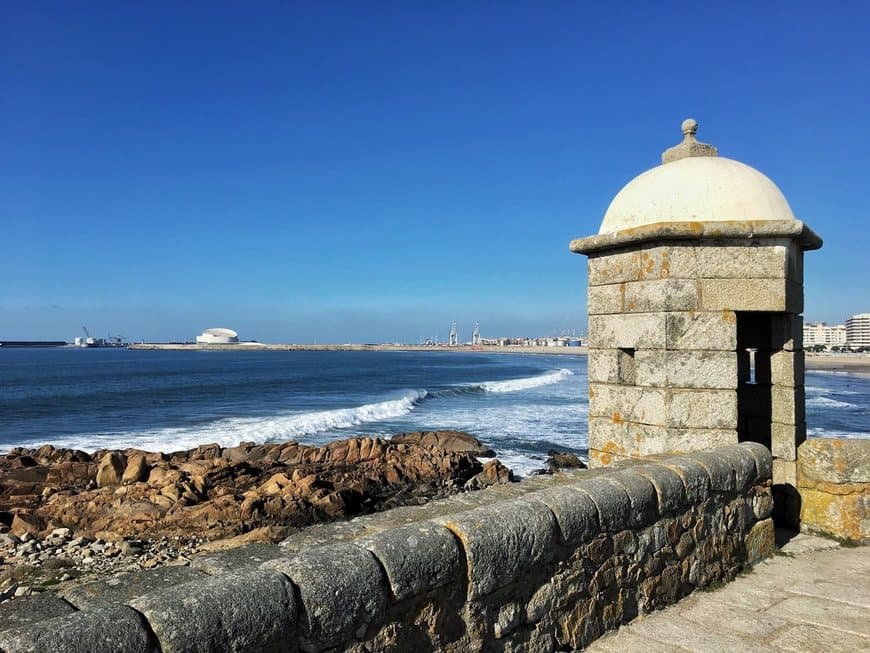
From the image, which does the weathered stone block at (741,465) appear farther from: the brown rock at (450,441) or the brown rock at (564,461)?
the brown rock at (450,441)

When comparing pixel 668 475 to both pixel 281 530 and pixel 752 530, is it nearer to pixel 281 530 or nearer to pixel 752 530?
pixel 752 530

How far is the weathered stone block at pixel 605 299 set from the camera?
5417mm

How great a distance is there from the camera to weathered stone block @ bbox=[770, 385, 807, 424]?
5.36 m

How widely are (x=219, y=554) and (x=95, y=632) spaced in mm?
784

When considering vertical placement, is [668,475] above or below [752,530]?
above

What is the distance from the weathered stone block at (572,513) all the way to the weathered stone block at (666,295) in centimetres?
245

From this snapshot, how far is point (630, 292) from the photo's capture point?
17.4 ft

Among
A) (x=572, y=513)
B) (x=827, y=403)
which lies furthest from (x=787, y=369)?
(x=827, y=403)

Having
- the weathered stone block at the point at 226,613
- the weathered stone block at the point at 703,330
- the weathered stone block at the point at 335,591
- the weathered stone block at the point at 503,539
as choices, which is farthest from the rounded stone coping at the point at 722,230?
the weathered stone block at the point at 226,613

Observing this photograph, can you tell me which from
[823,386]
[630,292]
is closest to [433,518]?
[630,292]

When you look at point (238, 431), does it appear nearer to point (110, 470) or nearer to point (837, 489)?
point (110, 470)

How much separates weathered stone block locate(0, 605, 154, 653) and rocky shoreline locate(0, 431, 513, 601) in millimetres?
7795

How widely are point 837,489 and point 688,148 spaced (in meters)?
3.14

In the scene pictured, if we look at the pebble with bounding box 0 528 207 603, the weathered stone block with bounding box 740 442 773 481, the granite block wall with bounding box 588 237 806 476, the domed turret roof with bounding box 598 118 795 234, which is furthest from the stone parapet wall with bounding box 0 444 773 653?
the pebble with bounding box 0 528 207 603
